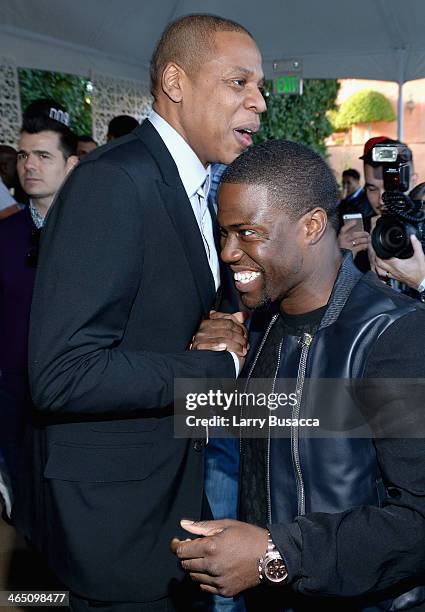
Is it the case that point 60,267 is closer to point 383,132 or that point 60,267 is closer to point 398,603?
point 398,603

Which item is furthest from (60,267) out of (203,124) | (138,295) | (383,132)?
(383,132)

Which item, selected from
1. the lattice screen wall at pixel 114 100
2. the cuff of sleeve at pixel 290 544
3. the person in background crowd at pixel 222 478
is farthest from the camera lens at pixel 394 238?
the lattice screen wall at pixel 114 100

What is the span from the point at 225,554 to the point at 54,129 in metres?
2.81

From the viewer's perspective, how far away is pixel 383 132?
22.4m

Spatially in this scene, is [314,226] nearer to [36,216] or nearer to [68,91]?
[36,216]

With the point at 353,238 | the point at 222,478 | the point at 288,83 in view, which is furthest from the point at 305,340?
the point at 288,83

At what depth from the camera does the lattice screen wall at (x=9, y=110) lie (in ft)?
21.8

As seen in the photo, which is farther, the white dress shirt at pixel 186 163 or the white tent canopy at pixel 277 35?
the white tent canopy at pixel 277 35

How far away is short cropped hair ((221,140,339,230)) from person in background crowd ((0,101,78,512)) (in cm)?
188

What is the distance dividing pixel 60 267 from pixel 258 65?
89 centimetres

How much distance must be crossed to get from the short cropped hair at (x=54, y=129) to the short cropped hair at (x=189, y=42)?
5.69 feet

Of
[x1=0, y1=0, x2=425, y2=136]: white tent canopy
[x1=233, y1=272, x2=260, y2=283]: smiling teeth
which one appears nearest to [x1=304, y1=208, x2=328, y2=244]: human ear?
[x1=233, y1=272, x2=260, y2=283]: smiling teeth

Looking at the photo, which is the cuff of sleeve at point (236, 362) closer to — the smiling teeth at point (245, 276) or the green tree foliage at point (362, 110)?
the smiling teeth at point (245, 276)

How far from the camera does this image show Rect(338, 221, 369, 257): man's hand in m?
3.92
